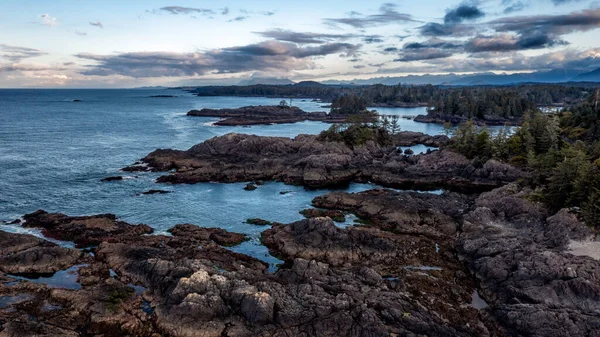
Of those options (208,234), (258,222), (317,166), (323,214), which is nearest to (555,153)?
(323,214)

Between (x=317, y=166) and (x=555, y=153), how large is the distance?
37.4 meters

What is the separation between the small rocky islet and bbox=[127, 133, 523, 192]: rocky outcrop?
1381 cm

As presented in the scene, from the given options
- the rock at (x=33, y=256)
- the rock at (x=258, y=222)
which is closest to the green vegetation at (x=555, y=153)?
the rock at (x=258, y=222)

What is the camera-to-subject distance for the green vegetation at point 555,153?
151 ft

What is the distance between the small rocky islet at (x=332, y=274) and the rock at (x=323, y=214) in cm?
29

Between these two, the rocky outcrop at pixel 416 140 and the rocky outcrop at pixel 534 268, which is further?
the rocky outcrop at pixel 416 140

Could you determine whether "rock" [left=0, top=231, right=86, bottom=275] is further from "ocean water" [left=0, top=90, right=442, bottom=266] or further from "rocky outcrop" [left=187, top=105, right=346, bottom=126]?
"rocky outcrop" [left=187, top=105, right=346, bottom=126]

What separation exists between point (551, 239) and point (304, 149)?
5569 cm

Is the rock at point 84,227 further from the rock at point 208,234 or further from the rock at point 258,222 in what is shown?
the rock at point 258,222

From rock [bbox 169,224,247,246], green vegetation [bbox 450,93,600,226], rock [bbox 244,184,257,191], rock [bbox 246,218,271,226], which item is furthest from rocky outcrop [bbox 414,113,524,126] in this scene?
rock [bbox 169,224,247,246]

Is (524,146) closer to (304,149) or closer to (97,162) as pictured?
(304,149)

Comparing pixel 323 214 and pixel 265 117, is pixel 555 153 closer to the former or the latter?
pixel 323 214

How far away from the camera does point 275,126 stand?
16238 centimetres

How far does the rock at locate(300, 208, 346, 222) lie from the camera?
2104 inches
